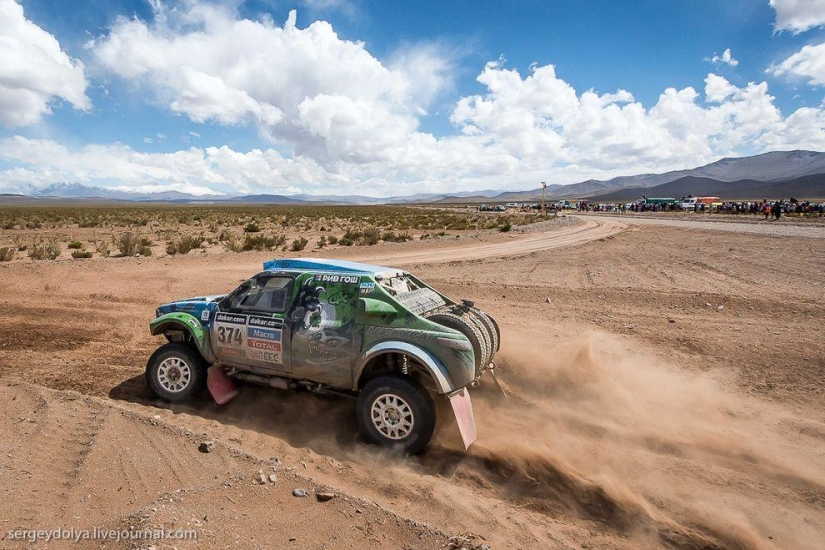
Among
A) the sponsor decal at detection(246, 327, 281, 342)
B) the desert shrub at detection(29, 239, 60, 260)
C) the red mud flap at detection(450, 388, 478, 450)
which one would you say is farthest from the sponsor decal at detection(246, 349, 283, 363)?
the desert shrub at detection(29, 239, 60, 260)

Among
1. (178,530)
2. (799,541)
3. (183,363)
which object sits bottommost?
(799,541)

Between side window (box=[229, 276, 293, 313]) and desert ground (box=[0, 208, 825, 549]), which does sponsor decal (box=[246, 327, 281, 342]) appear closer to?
side window (box=[229, 276, 293, 313])

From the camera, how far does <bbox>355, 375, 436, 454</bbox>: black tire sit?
192 inches

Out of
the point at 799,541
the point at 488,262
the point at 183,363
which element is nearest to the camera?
the point at 799,541

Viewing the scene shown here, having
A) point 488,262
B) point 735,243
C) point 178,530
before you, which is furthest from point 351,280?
point 735,243

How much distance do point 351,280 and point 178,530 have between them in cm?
282

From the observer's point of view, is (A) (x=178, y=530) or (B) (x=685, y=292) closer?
(A) (x=178, y=530)

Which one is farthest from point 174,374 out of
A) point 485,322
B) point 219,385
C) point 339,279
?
point 485,322

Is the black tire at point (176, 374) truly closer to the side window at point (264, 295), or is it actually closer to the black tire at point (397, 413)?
the side window at point (264, 295)

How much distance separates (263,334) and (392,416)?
1.82 meters

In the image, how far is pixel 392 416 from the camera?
5039 mm

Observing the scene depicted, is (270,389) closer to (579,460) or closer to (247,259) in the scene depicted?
(579,460)

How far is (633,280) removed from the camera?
14328 mm

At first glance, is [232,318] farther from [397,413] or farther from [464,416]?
[464,416]
